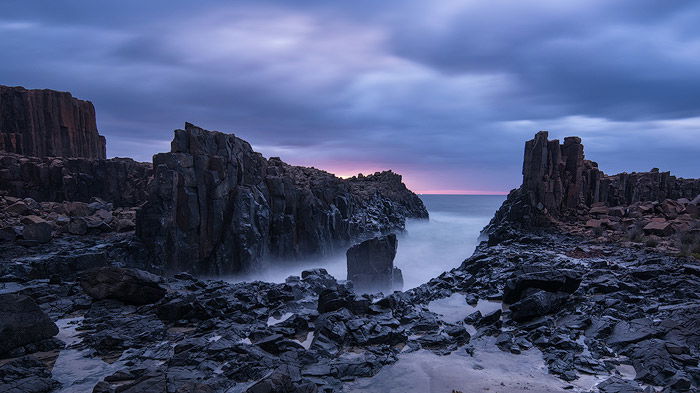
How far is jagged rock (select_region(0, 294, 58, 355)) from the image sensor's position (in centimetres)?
881

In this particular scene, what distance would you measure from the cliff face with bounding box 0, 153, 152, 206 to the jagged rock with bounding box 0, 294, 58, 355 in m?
31.5

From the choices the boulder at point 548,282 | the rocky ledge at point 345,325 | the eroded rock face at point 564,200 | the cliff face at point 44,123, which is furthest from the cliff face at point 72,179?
the eroded rock face at point 564,200

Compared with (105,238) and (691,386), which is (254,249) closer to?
(105,238)

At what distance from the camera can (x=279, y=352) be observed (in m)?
9.43

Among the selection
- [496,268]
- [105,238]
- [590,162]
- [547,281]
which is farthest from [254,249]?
[590,162]

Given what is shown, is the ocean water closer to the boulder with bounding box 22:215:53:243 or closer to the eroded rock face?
the eroded rock face

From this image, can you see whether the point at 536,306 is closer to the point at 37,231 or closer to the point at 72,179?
the point at 37,231

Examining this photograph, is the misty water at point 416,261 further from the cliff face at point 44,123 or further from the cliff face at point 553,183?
the cliff face at point 44,123

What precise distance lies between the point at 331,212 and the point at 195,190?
1780 centimetres

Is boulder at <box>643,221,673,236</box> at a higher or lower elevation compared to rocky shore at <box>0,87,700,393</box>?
higher

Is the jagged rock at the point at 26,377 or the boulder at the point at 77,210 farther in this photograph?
the boulder at the point at 77,210

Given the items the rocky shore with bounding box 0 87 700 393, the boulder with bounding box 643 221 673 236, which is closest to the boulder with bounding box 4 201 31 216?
the rocky shore with bounding box 0 87 700 393

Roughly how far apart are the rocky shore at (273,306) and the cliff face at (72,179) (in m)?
10.7

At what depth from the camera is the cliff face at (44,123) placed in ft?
169
